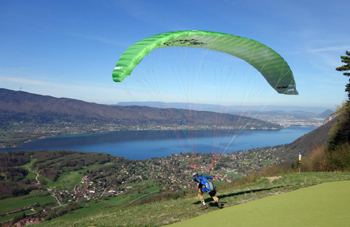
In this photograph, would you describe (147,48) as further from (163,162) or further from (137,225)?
(163,162)

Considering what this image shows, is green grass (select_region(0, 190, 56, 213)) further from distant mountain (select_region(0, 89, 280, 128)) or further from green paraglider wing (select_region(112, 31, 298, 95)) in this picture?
distant mountain (select_region(0, 89, 280, 128))

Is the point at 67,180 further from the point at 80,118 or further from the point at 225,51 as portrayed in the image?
the point at 80,118

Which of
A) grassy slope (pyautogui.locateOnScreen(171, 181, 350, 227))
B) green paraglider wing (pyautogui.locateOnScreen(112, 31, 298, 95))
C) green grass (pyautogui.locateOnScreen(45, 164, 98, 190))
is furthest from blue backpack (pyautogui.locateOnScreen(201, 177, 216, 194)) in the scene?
green grass (pyautogui.locateOnScreen(45, 164, 98, 190))

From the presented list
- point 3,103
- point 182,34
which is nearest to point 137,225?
point 182,34

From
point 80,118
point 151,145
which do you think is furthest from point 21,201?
point 80,118

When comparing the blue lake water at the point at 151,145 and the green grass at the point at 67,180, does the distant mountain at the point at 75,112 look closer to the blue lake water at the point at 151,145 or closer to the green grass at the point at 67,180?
the blue lake water at the point at 151,145
